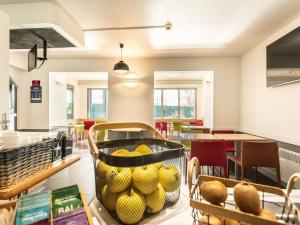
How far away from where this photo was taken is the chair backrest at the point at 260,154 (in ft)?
9.91

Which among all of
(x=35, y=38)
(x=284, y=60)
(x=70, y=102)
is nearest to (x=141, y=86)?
(x=35, y=38)

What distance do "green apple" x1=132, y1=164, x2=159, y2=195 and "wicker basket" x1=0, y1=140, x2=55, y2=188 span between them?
37cm

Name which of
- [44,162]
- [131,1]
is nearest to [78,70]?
[131,1]

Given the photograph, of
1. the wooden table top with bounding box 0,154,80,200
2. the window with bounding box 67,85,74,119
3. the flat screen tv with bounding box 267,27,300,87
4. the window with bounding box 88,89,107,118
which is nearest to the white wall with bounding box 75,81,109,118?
the window with bounding box 88,89,107,118

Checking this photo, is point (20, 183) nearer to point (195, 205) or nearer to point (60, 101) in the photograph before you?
point (195, 205)

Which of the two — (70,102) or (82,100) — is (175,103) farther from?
(70,102)

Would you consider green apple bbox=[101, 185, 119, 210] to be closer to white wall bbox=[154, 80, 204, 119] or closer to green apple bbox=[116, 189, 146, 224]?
green apple bbox=[116, 189, 146, 224]

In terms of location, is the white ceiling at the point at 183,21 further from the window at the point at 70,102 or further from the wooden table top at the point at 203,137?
the window at the point at 70,102

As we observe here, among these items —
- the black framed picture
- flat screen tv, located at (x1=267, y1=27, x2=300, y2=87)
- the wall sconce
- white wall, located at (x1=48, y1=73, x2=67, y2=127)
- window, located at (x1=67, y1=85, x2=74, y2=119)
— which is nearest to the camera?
flat screen tv, located at (x1=267, y1=27, x2=300, y2=87)

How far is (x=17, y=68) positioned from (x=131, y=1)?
15.5ft

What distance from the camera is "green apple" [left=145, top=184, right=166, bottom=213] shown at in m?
0.69

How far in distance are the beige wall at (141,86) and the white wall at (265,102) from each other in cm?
32

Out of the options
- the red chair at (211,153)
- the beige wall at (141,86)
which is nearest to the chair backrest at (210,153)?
the red chair at (211,153)

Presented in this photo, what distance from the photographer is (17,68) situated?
6.04 m
